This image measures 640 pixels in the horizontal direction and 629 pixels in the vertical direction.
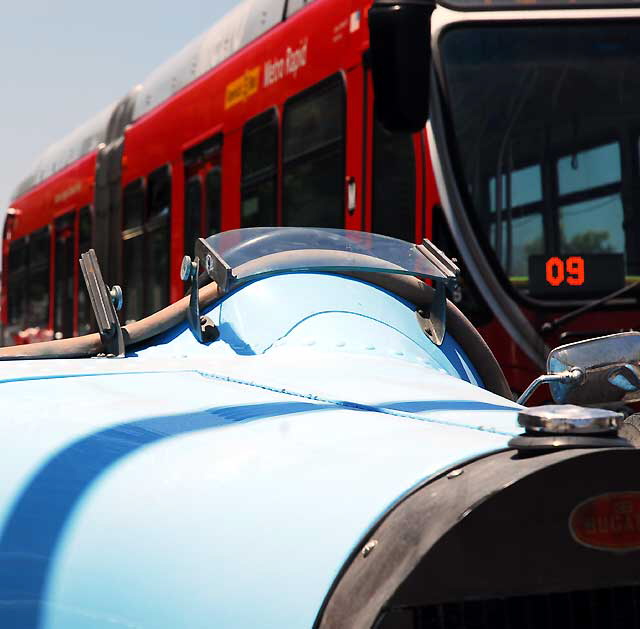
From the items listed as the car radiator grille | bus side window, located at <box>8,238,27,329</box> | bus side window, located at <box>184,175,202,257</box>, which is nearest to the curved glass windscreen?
the car radiator grille

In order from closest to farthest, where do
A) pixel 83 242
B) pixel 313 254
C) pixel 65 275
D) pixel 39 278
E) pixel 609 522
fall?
pixel 609 522, pixel 313 254, pixel 83 242, pixel 65 275, pixel 39 278

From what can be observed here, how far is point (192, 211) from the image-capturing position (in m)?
9.08

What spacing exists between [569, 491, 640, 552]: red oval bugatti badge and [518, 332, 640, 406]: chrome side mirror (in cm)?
89

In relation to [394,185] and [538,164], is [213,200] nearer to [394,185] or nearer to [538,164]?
[394,185]

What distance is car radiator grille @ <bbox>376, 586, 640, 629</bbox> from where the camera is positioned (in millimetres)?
1469

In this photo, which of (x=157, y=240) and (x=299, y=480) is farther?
(x=157, y=240)

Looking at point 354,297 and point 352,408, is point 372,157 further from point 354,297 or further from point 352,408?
point 352,408

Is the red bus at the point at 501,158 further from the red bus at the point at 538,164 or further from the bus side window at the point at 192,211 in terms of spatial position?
the bus side window at the point at 192,211

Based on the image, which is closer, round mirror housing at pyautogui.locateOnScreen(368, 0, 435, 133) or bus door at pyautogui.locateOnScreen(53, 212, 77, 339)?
round mirror housing at pyautogui.locateOnScreen(368, 0, 435, 133)

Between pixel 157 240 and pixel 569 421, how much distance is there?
8416 mm

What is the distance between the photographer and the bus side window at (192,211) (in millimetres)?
8961

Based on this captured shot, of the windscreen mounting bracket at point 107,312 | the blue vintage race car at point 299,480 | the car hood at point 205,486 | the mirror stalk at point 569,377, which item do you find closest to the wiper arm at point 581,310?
the blue vintage race car at point 299,480

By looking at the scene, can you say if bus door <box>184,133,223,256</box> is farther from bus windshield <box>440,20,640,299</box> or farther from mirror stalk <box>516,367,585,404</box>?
mirror stalk <box>516,367,585,404</box>

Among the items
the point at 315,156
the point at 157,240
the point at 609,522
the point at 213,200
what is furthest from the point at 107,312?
the point at 157,240
